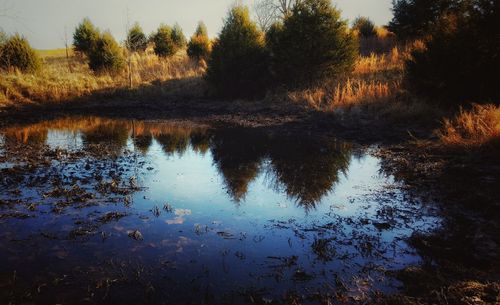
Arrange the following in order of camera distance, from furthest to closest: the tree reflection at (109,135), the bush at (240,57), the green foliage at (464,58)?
1. the bush at (240,57)
2. the tree reflection at (109,135)
3. the green foliage at (464,58)

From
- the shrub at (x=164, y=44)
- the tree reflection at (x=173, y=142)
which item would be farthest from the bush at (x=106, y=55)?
the tree reflection at (x=173, y=142)

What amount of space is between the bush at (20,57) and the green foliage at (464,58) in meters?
19.7

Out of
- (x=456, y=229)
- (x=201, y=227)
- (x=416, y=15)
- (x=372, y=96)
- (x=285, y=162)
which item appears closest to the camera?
(x=456, y=229)

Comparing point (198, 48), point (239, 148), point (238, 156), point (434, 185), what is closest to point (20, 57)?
point (198, 48)

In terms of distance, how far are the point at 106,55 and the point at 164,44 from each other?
28.6ft

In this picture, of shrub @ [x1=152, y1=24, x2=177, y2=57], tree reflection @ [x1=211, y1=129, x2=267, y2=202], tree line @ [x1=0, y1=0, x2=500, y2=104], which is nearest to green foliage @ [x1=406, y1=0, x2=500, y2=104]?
tree line @ [x1=0, y1=0, x2=500, y2=104]

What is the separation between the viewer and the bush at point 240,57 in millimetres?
18219

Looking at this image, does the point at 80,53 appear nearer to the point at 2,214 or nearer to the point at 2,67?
the point at 2,67

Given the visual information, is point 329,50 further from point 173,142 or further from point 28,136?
point 28,136

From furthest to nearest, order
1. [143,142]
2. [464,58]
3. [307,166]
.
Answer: [143,142]
[464,58]
[307,166]

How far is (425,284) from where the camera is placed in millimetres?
3189

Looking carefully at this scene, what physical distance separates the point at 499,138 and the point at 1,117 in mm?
17017

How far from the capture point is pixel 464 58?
924 centimetres

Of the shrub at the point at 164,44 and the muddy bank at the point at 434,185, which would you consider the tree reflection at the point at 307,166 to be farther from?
the shrub at the point at 164,44
